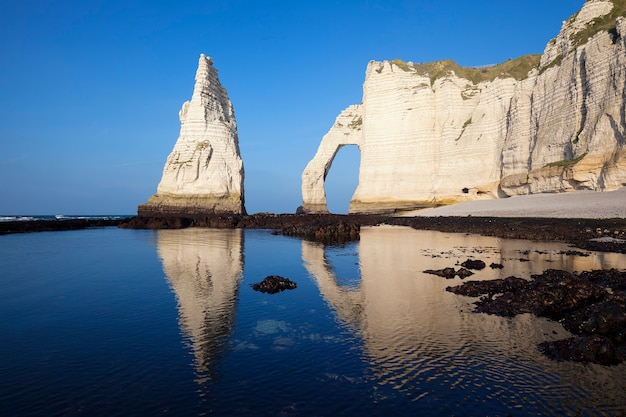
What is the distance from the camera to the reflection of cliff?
18.1 ft

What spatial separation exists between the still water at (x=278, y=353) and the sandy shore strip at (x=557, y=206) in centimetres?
2039

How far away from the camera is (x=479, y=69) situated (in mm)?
55344

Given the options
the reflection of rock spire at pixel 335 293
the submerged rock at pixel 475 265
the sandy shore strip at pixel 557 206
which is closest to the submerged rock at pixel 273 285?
the reflection of rock spire at pixel 335 293

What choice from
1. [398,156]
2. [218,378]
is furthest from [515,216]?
[218,378]

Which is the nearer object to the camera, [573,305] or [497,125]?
[573,305]

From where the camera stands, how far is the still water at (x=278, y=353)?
3.96 m

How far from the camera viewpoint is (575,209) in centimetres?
2795

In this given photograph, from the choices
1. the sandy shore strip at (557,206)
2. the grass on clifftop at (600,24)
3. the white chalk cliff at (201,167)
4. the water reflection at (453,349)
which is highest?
the grass on clifftop at (600,24)

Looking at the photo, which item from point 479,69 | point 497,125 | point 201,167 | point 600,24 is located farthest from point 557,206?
point 201,167

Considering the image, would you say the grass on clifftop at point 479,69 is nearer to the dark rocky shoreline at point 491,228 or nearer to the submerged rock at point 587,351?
the dark rocky shoreline at point 491,228

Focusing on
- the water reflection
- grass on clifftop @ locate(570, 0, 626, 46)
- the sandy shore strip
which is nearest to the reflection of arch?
the sandy shore strip

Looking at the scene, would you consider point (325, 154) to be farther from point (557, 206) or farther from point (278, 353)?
point (278, 353)

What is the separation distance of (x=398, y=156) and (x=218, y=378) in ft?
172

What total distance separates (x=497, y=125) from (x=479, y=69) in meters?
12.5
